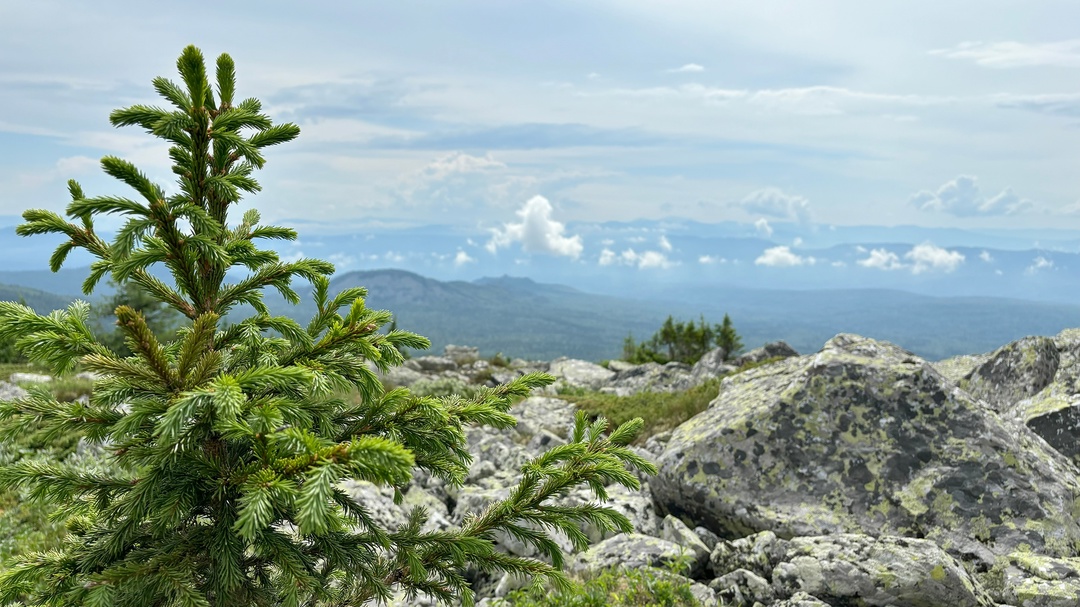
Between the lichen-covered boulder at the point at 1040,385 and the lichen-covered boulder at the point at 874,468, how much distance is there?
172 cm

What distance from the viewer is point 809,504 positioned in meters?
8.52

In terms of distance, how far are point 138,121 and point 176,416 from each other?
2.07 meters

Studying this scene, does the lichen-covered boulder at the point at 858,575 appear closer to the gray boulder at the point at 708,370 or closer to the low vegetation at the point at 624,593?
the low vegetation at the point at 624,593

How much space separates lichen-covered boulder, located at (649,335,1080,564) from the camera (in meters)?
7.91

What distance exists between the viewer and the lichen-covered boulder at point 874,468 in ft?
26.0

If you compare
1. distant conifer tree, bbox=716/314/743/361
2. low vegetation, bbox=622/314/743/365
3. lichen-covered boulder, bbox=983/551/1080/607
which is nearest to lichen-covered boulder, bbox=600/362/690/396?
lichen-covered boulder, bbox=983/551/1080/607

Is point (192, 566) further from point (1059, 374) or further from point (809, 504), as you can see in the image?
point (1059, 374)

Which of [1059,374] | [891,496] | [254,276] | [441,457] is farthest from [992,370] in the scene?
[254,276]

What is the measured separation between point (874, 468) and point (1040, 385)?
6.30 metres

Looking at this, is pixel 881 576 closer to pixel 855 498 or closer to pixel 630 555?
pixel 855 498

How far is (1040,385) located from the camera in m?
12.1

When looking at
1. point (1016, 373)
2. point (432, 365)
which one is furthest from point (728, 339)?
point (1016, 373)

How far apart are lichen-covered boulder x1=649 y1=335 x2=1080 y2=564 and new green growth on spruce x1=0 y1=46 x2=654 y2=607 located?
499 cm

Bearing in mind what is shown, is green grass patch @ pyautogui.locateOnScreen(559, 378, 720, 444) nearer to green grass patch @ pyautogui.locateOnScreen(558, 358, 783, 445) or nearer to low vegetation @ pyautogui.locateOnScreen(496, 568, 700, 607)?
green grass patch @ pyautogui.locateOnScreen(558, 358, 783, 445)
